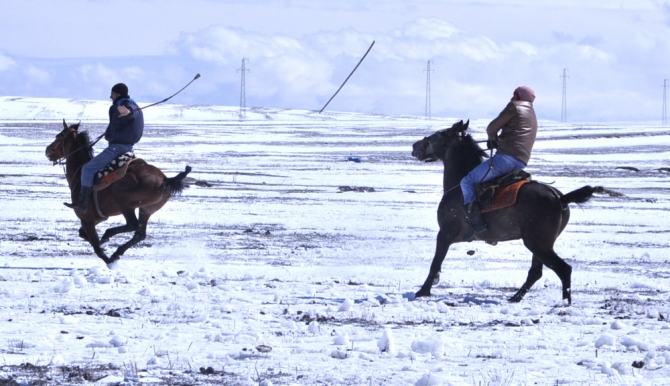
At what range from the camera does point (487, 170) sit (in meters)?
10.3

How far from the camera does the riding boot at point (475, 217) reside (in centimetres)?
1022

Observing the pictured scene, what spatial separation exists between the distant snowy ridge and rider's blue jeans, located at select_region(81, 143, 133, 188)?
116172 millimetres

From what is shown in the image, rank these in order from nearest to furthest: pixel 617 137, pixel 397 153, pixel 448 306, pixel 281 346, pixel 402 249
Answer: pixel 281 346, pixel 448 306, pixel 402 249, pixel 397 153, pixel 617 137

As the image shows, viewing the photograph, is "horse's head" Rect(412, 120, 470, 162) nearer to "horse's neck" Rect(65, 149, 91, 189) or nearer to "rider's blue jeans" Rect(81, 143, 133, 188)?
"rider's blue jeans" Rect(81, 143, 133, 188)

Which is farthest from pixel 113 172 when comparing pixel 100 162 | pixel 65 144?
pixel 65 144

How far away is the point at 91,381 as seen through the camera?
235 inches

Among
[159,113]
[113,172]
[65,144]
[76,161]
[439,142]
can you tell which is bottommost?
[113,172]

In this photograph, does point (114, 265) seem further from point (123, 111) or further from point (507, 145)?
point (507, 145)

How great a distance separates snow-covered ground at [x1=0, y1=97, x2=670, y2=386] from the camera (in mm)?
6504

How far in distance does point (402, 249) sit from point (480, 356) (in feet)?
26.5

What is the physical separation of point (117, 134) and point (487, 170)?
4.88 metres

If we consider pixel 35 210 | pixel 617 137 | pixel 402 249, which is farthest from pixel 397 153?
→ pixel 402 249

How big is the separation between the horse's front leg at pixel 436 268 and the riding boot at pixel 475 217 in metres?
0.38

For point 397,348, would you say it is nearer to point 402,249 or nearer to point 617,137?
point 402,249
